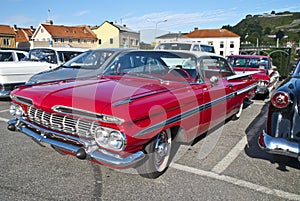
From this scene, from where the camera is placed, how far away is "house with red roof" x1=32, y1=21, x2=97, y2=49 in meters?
53.5

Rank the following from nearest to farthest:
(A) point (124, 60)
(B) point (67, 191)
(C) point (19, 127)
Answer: (B) point (67, 191) → (C) point (19, 127) → (A) point (124, 60)

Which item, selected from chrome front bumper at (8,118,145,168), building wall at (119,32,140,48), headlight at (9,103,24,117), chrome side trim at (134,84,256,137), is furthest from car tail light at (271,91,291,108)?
building wall at (119,32,140,48)

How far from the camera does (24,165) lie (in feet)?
11.5

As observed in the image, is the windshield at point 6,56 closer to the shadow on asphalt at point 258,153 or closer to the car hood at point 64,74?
the car hood at point 64,74

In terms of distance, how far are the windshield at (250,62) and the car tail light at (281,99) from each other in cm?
Result: 634

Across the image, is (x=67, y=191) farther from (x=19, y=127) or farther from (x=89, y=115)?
(x=19, y=127)

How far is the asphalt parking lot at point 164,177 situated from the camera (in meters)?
2.87

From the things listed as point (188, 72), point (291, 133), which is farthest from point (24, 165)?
point (291, 133)

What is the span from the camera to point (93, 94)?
3033mm

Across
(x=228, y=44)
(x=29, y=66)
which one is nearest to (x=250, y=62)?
(x=29, y=66)

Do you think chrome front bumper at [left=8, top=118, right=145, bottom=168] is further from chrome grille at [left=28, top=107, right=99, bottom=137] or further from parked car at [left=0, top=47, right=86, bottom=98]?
parked car at [left=0, top=47, right=86, bottom=98]

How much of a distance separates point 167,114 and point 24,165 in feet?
6.88

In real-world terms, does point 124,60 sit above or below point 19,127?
above

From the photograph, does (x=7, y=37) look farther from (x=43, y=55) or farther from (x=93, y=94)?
(x=93, y=94)
